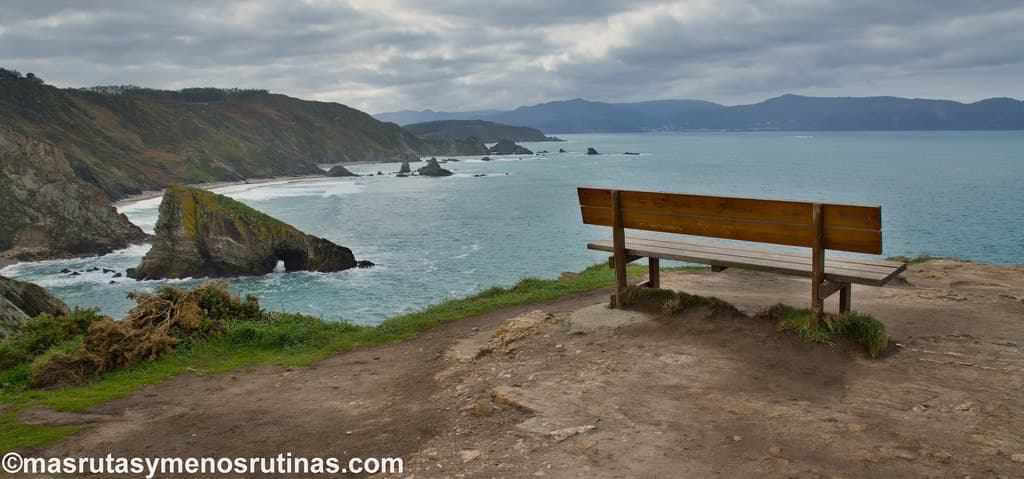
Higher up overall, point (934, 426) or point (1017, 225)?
point (934, 426)

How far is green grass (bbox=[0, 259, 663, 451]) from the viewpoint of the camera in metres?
6.87

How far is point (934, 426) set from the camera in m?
4.98

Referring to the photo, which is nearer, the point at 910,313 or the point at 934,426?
the point at 934,426

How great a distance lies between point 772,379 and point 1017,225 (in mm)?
47853

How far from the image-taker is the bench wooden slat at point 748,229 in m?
6.39

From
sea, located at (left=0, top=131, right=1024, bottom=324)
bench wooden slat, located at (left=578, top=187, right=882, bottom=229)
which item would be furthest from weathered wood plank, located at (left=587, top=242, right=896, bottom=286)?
sea, located at (left=0, top=131, right=1024, bottom=324)

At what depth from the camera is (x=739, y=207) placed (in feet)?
23.1

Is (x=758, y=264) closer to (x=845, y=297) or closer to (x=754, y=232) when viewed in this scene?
(x=754, y=232)

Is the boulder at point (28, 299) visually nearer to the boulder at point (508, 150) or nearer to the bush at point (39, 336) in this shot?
the bush at point (39, 336)

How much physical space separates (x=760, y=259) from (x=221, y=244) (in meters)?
33.7

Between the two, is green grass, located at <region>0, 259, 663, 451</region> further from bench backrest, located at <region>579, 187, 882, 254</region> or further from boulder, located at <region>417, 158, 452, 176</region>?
boulder, located at <region>417, 158, 452, 176</region>

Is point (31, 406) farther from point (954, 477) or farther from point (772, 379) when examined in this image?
point (954, 477)

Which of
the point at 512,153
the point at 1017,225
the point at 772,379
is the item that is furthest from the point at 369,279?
the point at 512,153

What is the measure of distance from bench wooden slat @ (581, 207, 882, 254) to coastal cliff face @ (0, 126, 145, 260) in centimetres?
4764
